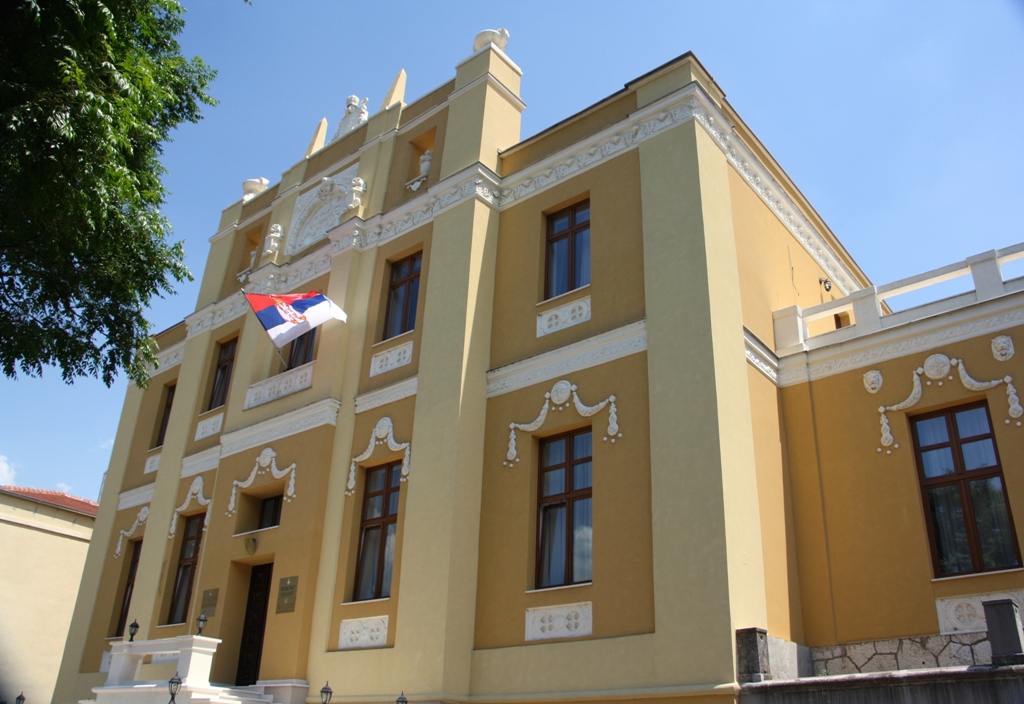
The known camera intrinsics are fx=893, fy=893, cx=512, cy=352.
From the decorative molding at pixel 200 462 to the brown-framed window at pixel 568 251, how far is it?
8.25 metres

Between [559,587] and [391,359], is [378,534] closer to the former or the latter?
[391,359]

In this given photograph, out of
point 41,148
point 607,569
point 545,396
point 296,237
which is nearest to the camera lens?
point 41,148

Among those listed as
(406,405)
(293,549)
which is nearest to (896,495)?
(406,405)

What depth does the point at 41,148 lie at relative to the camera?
10.2m

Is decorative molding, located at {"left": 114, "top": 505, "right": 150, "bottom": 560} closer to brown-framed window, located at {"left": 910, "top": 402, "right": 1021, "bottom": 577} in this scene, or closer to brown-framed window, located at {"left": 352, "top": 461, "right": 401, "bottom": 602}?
brown-framed window, located at {"left": 352, "top": 461, "right": 401, "bottom": 602}

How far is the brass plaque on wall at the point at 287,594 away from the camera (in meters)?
14.6

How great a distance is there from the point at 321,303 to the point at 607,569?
759 cm

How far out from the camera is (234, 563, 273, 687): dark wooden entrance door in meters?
15.8

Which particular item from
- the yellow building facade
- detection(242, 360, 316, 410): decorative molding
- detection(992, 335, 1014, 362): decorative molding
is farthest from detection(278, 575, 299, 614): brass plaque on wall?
detection(992, 335, 1014, 362): decorative molding

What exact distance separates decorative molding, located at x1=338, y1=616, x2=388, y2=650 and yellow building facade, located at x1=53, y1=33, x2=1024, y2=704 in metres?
0.04

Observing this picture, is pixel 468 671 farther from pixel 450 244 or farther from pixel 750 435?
pixel 450 244

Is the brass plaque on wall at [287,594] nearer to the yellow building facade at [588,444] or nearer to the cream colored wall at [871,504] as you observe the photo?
the yellow building facade at [588,444]

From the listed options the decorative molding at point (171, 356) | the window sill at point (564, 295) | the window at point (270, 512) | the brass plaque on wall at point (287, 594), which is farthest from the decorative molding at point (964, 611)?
the decorative molding at point (171, 356)

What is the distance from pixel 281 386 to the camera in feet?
57.5
